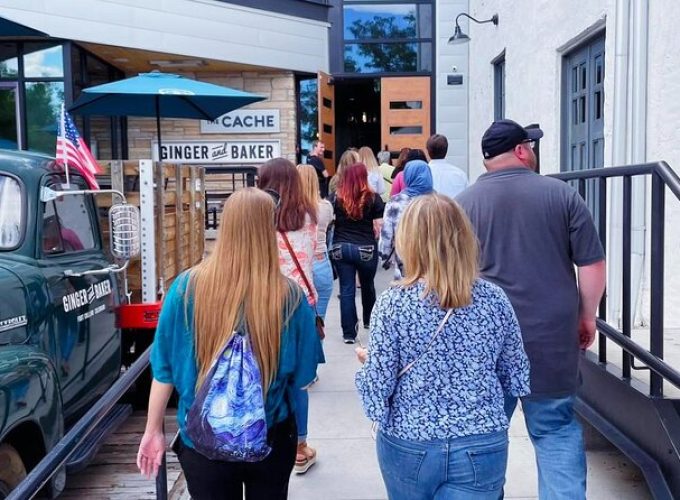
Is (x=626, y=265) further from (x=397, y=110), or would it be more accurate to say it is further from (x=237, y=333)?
(x=397, y=110)

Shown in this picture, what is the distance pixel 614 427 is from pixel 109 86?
21.5ft

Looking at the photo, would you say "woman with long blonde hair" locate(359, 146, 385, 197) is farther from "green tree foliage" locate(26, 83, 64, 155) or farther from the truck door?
"green tree foliage" locate(26, 83, 64, 155)

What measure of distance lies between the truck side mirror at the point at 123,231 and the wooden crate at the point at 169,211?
1025 mm

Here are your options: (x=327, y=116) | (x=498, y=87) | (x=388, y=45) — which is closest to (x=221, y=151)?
(x=327, y=116)

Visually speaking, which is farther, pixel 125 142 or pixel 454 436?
pixel 125 142

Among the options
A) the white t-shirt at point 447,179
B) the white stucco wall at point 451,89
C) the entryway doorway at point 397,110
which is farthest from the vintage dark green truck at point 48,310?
the entryway doorway at point 397,110

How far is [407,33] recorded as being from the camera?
1425 centimetres

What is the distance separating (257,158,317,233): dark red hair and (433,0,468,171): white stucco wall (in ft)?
29.9

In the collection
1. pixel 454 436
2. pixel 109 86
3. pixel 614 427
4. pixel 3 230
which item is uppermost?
pixel 109 86

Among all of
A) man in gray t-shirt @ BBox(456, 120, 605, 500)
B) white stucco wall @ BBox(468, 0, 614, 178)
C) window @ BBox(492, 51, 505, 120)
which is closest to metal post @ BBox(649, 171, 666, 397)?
man in gray t-shirt @ BBox(456, 120, 605, 500)

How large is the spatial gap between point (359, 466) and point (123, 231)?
1.91 meters

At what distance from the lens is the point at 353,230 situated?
6.57 metres

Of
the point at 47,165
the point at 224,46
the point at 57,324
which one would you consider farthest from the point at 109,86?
the point at 224,46

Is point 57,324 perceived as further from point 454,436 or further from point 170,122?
point 170,122
